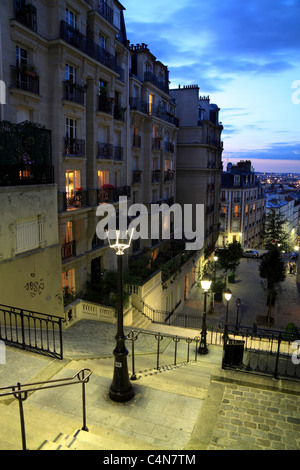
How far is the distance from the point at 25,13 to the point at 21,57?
1524 millimetres

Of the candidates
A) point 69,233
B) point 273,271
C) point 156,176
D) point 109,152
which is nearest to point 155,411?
point 69,233

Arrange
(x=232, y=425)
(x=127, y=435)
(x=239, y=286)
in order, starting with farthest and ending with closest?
(x=239, y=286) < (x=232, y=425) < (x=127, y=435)

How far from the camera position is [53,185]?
479 inches

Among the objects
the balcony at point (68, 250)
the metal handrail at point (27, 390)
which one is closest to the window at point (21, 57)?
the balcony at point (68, 250)

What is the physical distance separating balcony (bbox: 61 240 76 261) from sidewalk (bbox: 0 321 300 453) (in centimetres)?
734

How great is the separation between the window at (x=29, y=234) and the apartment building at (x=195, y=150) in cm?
2580

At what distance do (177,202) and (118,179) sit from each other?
15834mm

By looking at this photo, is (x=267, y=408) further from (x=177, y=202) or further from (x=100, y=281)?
(x=177, y=202)

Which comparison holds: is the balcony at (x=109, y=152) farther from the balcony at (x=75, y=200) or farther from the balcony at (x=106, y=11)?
the balcony at (x=106, y=11)

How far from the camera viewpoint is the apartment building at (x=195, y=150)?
112 feet

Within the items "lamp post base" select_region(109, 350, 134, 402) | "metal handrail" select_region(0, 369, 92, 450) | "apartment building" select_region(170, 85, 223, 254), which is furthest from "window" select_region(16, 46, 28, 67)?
"apartment building" select_region(170, 85, 223, 254)

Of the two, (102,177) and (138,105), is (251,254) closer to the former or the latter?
(138,105)

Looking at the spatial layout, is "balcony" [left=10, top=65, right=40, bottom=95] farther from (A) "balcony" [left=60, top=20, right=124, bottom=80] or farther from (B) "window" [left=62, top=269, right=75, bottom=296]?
(B) "window" [left=62, top=269, right=75, bottom=296]

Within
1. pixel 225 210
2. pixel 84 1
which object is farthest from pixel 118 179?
pixel 225 210
